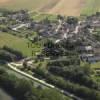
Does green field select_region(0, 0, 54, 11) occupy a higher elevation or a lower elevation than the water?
higher

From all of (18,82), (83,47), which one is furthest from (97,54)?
(18,82)

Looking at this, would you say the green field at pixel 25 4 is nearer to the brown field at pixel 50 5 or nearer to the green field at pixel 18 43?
the brown field at pixel 50 5

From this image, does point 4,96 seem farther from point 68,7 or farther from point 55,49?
point 68,7

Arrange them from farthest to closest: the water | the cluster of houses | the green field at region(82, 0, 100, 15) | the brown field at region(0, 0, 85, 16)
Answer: the brown field at region(0, 0, 85, 16) → the green field at region(82, 0, 100, 15) → the cluster of houses → the water

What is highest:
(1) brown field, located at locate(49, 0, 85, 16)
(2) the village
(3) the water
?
(1) brown field, located at locate(49, 0, 85, 16)

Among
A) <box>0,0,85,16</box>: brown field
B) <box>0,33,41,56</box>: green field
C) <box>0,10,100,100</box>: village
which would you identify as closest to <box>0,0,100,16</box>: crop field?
<box>0,0,85,16</box>: brown field

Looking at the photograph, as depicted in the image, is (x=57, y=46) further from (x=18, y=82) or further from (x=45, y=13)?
(x=45, y=13)

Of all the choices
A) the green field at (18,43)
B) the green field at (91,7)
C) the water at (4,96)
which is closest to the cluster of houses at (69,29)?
the green field at (91,7)

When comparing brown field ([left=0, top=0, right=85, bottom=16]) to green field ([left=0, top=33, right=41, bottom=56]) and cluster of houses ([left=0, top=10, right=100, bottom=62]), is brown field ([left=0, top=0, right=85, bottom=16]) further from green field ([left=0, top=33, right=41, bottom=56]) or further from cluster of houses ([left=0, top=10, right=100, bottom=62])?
green field ([left=0, top=33, right=41, bottom=56])
